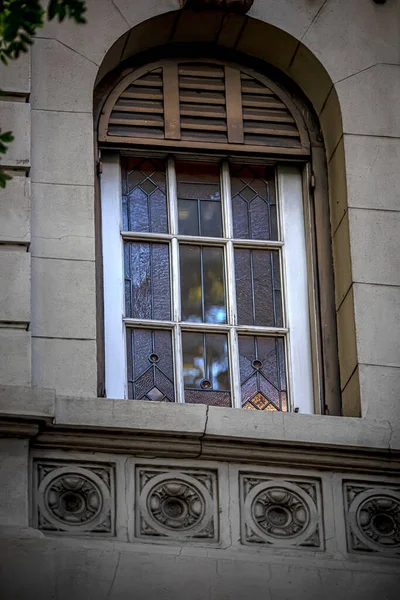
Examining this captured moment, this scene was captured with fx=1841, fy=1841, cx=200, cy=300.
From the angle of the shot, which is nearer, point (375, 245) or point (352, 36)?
point (375, 245)

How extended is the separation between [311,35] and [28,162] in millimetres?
2397

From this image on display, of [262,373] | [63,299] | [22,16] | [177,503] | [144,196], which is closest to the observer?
[22,16]

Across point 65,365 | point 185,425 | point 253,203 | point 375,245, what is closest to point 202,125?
point 253,203

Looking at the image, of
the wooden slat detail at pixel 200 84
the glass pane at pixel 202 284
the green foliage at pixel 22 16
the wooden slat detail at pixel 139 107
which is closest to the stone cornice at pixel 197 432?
the glass pane at pixel 202 284

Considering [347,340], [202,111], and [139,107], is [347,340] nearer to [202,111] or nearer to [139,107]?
[202,111]

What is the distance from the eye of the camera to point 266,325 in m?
12.6

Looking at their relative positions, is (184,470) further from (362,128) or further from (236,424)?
(362,128)

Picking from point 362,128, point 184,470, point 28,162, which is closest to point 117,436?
point 184,470

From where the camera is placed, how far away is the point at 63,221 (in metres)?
12.2

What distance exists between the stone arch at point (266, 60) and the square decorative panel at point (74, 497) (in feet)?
7.46

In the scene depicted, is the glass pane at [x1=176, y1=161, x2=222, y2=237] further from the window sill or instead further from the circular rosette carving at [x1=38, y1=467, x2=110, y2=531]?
the circular rosette carving at [x1=38, y1=467, x2=110, y2=531]

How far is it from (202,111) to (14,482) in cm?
328

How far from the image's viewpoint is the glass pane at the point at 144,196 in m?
12.7

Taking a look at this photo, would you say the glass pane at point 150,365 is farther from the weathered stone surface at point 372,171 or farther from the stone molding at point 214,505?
the weathered stone surface at point 372,171
